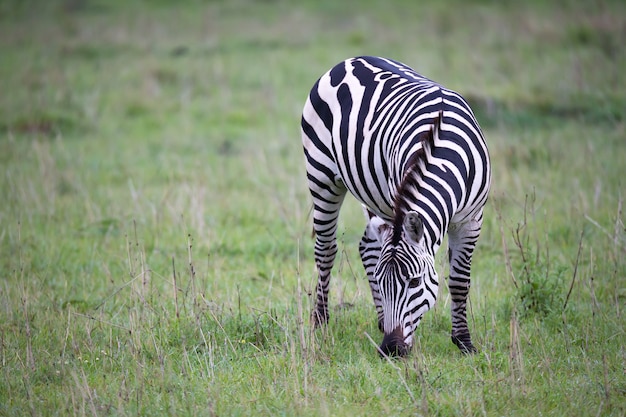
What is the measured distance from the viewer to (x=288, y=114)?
1362 cm

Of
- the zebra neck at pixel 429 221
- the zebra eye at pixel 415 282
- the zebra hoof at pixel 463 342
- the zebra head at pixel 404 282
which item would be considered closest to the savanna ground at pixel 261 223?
the zebra hoof at pixel 463 342

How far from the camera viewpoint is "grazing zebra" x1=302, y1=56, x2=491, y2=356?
466 cm

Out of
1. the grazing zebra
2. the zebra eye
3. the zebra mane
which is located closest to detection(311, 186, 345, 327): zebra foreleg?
the grazing zebra

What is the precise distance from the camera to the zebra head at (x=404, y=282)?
15.0 feet

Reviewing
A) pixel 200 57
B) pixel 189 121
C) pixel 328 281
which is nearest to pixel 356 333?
pixel 328 281

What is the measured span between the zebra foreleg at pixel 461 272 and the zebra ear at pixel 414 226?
774mm

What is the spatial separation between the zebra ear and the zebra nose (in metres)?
0.59

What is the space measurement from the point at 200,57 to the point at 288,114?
163 inches

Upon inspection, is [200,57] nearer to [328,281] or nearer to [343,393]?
[328,281]

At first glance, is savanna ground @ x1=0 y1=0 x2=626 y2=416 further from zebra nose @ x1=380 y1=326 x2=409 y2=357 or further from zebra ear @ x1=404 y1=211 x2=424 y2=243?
zebra ear @ x1=404 y1=211 x2=424 y2=243

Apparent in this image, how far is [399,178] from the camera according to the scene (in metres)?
5.11

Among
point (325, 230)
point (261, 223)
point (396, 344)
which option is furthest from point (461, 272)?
point (261, 223)

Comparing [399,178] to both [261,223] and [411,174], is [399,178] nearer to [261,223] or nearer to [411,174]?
[411,174]

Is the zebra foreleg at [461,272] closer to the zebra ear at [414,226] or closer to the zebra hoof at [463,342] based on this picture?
the zebra hoof at [463,342]
